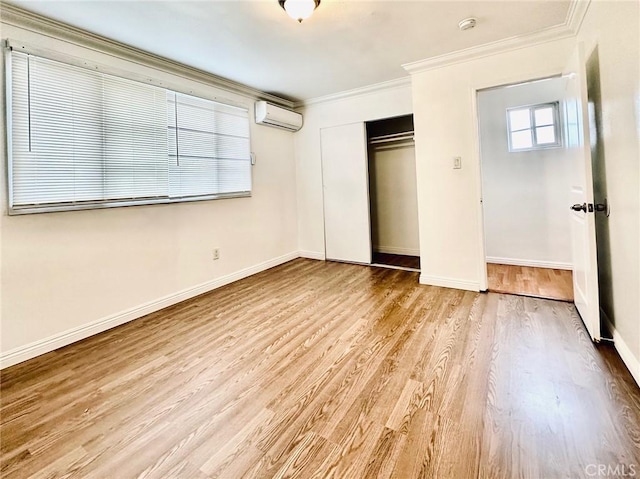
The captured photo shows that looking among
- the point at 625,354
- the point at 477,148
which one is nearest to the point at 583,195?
the point at 625,354

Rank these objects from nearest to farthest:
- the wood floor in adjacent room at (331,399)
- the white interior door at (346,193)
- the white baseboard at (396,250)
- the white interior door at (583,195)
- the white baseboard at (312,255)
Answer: the wood floor in adjacent room at (331,399) → the white interior door at (583,195) → the white interior door at (346,193) → the white baseboard at (312,255) → the white baseboard at (396,250)

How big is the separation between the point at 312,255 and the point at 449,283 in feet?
7.19

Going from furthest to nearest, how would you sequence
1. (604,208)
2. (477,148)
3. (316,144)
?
(316,144)
(477,148)
(604,208)

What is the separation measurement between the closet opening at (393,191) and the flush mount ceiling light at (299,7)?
270cm

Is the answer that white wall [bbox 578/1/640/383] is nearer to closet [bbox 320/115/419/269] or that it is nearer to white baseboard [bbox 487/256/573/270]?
white baseboard [bbox 487/256/573/270]

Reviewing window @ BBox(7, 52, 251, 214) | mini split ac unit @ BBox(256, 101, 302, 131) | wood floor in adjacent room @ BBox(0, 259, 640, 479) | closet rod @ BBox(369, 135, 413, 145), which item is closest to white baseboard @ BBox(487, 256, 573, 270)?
wood floor in adjacent room @ BBox(0, 259, 640, 479)

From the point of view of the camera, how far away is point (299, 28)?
2.49 meters

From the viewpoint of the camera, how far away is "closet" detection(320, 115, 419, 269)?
4.40 meters

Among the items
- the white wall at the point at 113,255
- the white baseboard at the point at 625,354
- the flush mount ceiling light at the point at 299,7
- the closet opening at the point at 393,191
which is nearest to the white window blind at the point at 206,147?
the white wall at the point at 113,255

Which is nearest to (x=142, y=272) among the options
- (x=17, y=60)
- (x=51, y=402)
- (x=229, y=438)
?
(x=51, y=402)

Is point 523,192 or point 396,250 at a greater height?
point 523,192

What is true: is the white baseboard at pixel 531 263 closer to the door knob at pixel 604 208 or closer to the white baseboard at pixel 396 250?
the white baseboard at pixel 396 250

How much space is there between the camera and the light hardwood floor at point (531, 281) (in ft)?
9.93

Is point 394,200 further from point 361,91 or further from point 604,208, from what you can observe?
point 604,208
